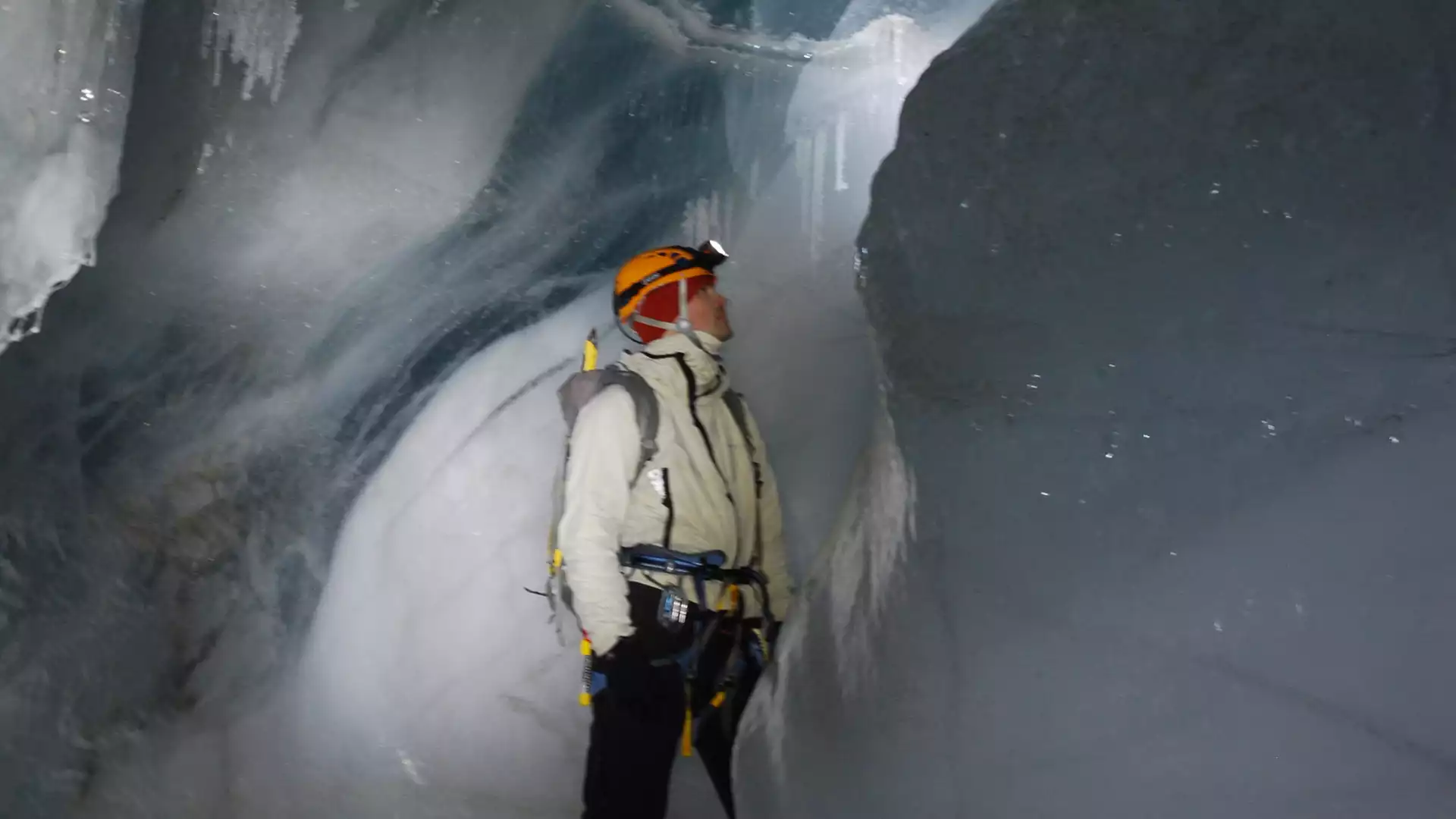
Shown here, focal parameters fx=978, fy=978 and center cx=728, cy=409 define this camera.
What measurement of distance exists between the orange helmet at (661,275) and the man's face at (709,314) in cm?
2

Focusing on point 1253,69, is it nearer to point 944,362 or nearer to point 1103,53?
point 1103,53

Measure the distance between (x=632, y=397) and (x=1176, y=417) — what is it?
0.86 metres

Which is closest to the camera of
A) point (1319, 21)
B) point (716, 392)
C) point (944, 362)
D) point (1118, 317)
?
point (1319, 21)

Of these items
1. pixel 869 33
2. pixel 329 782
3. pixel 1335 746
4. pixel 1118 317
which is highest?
pixel 869 33

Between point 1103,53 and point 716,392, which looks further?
point 716,392

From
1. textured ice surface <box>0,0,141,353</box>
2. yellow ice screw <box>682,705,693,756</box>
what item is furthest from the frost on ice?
yellow ice screw <box>682,705,693,756</box>

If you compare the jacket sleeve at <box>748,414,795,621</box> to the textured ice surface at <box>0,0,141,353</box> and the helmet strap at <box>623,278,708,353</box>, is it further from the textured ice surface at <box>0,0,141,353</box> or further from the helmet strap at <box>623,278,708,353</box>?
the textured ice surface at <box>0,0,141,353</box>

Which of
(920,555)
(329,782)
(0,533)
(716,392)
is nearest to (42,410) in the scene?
(0,533)

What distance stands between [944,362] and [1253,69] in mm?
410

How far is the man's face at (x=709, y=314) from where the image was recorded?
1.72 m

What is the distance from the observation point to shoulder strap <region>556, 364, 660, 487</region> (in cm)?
153

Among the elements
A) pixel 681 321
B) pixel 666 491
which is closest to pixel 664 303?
pixel 681 321

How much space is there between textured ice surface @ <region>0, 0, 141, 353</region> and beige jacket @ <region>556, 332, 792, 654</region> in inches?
29.9

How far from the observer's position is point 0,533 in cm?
143
